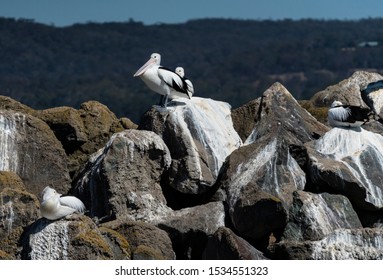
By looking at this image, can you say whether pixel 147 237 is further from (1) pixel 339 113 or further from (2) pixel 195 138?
(1) pixel 339 113

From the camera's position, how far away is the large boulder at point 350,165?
17.8 metres

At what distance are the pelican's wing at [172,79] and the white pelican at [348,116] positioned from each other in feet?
7.18

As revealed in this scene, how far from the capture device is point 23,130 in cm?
1919

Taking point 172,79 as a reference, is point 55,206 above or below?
below

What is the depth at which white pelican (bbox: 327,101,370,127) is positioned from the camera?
63.4 ft

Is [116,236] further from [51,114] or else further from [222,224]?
[51,114]

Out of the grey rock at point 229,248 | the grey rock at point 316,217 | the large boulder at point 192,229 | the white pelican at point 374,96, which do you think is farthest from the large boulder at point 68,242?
the white pelican at point 374,96

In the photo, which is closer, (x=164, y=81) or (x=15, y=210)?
(x=15, y=210)

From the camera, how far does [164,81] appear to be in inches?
795

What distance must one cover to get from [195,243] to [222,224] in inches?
16.4

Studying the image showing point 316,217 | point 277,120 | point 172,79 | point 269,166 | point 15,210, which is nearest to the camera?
point 316,217

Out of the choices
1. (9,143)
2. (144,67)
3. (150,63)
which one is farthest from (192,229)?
(150,63)

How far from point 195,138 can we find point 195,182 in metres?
0.79

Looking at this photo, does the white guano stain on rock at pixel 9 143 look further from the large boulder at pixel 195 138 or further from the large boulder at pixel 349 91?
the large boulder at pixel 349 91
